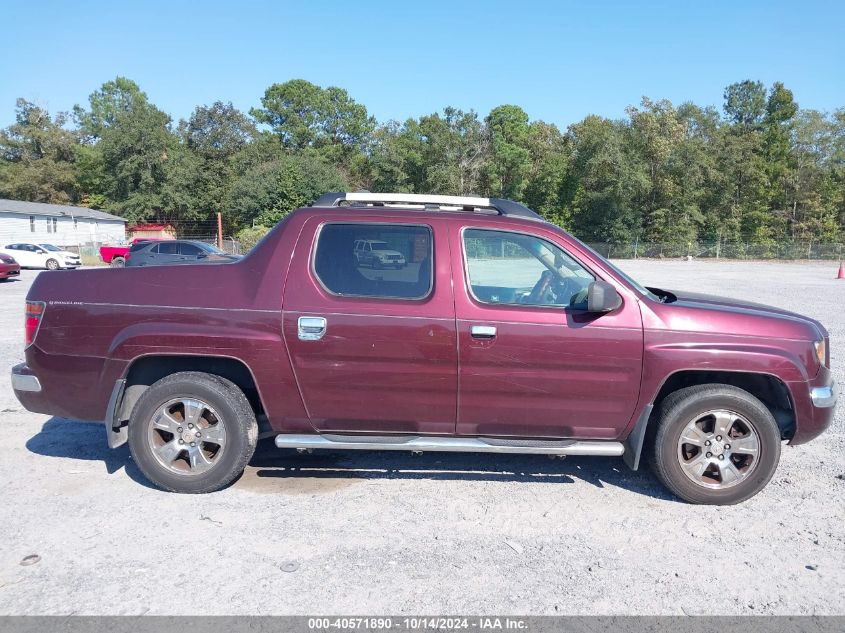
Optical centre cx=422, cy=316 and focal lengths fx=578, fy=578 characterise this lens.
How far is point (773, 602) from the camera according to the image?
2910mm

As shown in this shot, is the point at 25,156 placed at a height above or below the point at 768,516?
above

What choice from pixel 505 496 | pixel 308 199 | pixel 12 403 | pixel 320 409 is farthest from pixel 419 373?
pixel 308 199

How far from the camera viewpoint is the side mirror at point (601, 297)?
3629 millimetres

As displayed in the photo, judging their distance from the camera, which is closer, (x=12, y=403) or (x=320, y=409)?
(x=320, y=409)

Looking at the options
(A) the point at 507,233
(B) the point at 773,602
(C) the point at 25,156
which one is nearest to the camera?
(B) the point at 773,602

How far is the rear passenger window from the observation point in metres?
3.90

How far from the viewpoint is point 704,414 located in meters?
3.87

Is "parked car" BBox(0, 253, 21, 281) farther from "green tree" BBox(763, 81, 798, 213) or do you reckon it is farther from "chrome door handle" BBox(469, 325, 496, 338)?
"green tree" BBox(763, 81, 798, 213)

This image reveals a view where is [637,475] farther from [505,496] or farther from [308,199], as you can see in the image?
[308,199]

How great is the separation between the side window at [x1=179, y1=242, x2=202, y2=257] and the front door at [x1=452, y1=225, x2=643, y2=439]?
63.7 ft

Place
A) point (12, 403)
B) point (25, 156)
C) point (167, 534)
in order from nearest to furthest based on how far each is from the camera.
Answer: point (167, 534) → point (12, 403) → point (25, 156)

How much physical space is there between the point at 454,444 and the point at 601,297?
1342 millimetres

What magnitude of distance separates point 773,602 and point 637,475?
1.57 m

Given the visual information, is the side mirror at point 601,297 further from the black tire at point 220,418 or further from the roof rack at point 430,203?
the black tire at point 220,418
